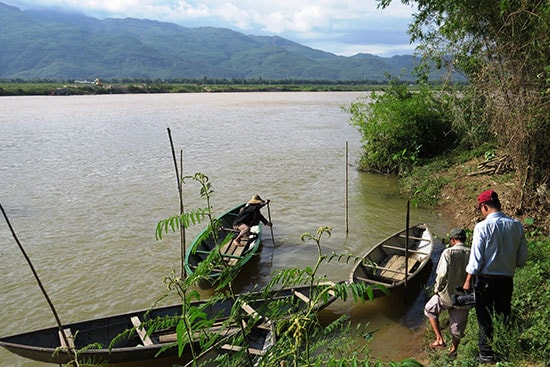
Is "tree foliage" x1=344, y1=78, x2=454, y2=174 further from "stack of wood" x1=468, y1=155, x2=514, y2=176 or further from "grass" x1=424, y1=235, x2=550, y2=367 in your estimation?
"grass" x1=424, y1=235, x2=550, y2=367

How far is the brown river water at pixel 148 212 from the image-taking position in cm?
845

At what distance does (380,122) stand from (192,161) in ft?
33.0

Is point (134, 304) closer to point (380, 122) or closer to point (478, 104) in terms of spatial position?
point (478, 104)

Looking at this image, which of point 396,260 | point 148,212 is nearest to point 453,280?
point 396,260

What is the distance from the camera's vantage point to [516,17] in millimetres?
8555

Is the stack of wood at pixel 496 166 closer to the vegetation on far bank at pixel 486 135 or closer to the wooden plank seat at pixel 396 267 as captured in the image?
the vegetation on far bank at pixel 486 135

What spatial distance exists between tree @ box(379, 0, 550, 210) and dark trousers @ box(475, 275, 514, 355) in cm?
476

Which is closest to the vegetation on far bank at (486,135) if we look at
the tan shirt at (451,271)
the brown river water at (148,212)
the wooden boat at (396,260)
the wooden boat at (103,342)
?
the tan shirt at (451,271)

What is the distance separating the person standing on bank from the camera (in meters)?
4.67

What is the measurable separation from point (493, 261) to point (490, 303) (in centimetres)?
60

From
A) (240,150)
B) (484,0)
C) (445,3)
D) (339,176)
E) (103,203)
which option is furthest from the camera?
(240,150)

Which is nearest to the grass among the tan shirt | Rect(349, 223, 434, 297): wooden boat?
the tan shirt

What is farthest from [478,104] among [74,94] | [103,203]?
[74,94]

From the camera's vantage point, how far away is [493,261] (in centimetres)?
470
